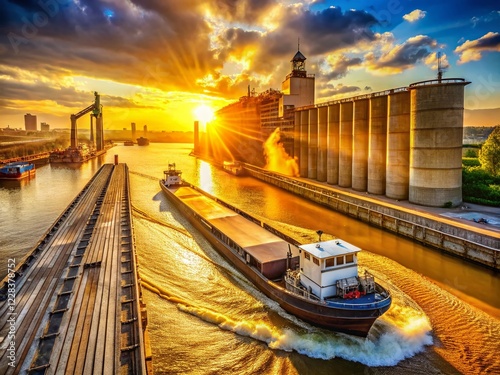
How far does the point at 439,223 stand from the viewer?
25688mm

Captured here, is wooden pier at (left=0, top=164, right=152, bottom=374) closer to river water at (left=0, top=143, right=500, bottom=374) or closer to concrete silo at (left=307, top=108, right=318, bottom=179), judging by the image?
river water at (left=0, top=143, right=500, bottom=374)

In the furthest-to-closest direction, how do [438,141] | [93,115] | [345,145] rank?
[93,115] < [345,145] < [438,141]

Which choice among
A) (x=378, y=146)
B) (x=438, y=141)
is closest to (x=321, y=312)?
(x=438, y=141)

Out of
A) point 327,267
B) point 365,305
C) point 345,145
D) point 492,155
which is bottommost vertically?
point 365,305

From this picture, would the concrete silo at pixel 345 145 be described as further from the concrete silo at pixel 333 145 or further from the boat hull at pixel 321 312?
the boat hull at pixel 321 312

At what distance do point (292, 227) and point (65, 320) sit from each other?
2296 centimetres

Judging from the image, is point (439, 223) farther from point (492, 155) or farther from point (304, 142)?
point (304, 142)

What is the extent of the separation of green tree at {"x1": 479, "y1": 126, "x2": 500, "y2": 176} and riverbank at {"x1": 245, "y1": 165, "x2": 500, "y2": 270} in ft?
36.2

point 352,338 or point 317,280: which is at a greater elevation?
point 317,280

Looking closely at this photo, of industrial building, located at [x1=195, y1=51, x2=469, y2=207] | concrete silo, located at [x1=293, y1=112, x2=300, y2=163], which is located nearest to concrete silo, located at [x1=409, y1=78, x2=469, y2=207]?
industrial building, located at [x1=195, y1=51, x2=469, y2=207]

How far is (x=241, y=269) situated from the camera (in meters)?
21.1

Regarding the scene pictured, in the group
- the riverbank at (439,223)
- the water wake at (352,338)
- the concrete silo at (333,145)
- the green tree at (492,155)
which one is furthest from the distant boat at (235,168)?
the water wake at (352,338)

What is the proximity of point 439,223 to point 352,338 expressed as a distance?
15.9 meters

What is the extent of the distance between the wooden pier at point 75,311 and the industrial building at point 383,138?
30345 millimetres
